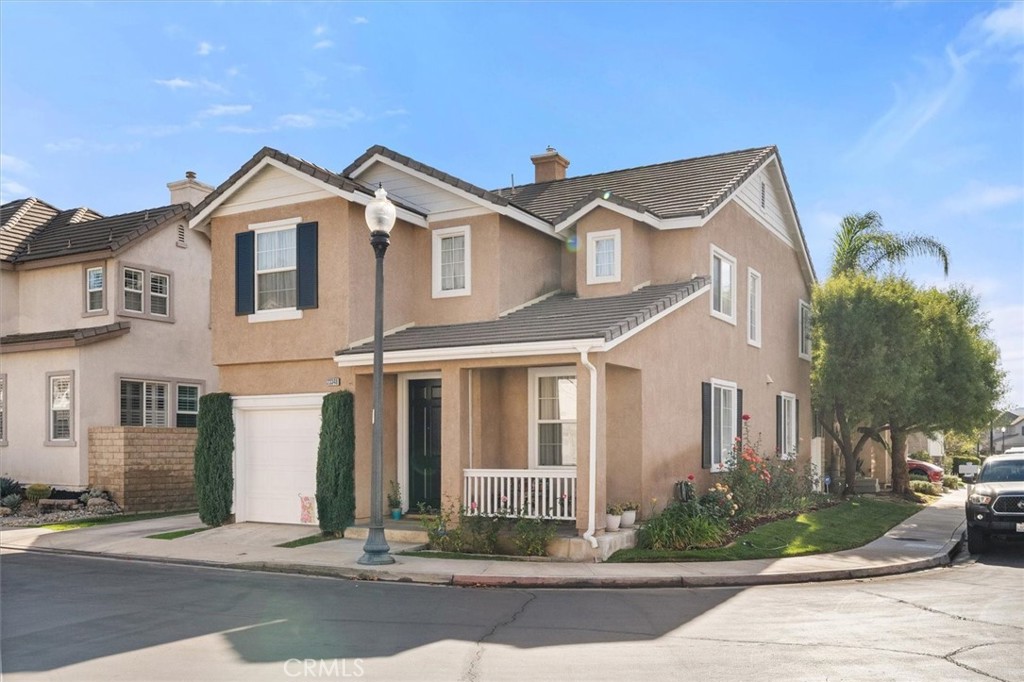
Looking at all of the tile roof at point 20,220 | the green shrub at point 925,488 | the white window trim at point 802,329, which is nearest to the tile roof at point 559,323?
the white window trim at point 802,329

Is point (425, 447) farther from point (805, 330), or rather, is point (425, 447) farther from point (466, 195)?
point (805, 330)

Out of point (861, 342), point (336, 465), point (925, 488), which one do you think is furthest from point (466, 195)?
point (925, 488)

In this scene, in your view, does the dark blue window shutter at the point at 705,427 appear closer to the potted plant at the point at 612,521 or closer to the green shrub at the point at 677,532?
the green shrub at the point at 677,532

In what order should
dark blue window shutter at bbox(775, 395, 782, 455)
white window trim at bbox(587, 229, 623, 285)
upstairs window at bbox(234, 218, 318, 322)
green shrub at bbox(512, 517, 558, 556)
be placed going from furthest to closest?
1. dark blue window shutter at bbox(775, 395, 782, 455)
2. white window trim at bbox(587, 229, 623, 285)
3. upstairs window at bbox(234, 218, 318, 322)
4. green shrub at bbox(512, 517, 558, 556)

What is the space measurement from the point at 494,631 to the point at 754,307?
45.0ft

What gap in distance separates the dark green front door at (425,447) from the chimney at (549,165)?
27.5 ft

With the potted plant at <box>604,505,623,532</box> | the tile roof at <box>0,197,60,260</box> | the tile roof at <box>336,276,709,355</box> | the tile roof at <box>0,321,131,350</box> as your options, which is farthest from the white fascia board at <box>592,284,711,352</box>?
the tile roof at <box>0,197,60,260</box>

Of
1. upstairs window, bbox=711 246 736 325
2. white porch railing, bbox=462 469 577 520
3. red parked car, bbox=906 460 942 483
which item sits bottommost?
red parked car, bbox=906 460 942 483

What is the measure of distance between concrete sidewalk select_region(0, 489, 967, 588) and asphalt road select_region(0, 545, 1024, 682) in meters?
0.41

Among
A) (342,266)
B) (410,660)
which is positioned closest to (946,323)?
(342,266)

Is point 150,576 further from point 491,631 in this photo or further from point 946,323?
point 946,323

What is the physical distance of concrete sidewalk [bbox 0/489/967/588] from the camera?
1141 centimetres

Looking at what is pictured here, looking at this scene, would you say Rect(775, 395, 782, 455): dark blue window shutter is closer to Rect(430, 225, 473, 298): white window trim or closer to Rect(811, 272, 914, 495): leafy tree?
Rect(811, 272, 914, 495): leafy tree

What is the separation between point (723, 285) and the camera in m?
18.3
